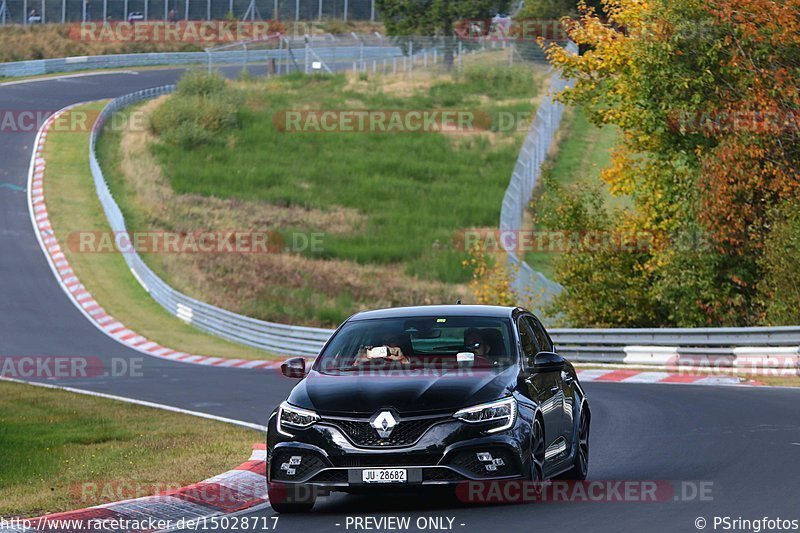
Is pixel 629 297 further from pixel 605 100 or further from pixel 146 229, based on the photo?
pixel 146 229

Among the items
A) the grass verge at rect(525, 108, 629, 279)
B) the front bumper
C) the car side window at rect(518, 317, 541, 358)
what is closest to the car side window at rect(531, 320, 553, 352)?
the car side window at rect(518, 317, 541, 358)

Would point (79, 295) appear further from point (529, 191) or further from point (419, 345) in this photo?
point (419, 345)

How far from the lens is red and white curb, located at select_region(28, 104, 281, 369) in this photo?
33.1 meters

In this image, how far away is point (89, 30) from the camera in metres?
94.8

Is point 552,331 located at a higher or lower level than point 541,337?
lower

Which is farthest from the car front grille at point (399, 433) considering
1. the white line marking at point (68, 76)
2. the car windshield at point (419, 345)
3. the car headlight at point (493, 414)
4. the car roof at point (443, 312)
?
the white line marking at point (68, 76)

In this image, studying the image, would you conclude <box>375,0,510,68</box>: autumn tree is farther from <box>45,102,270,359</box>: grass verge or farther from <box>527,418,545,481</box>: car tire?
<box>527,418,545,481</box>: car tire

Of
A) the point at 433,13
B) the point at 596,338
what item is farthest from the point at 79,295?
the point at 433,13

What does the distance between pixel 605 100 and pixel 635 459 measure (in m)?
20.8

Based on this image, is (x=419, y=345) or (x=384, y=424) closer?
(x=384, y=424)

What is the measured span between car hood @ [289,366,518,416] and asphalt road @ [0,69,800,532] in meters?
0.67

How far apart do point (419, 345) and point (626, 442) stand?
14.0ft

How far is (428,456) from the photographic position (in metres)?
9.57

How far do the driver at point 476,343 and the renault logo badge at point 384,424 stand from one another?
54.0 inches
